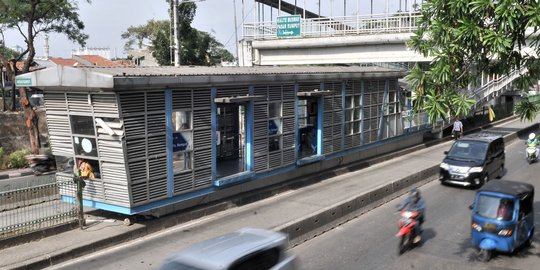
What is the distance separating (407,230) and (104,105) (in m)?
7.37

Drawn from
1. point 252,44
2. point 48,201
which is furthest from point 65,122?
point 252,44

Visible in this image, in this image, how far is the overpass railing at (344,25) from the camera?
107 feet

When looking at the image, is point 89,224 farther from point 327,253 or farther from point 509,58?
→ point 509,58

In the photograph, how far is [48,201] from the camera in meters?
11.4

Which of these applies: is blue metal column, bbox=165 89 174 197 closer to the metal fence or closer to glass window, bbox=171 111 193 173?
glass window, bbox=171 111 193 173

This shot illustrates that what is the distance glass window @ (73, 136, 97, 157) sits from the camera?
12.2 metres

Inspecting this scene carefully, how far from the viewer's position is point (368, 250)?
11.0 meters

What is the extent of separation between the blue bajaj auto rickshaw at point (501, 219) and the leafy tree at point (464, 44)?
301cm

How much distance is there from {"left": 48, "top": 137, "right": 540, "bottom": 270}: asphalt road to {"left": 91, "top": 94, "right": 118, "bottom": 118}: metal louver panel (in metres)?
3.03

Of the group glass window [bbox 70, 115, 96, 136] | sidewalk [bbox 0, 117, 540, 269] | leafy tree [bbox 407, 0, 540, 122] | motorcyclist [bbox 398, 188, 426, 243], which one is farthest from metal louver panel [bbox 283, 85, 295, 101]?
leafy tree [bbox 407, 0, 540, 122]

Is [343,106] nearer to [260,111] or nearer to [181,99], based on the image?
[260,111]

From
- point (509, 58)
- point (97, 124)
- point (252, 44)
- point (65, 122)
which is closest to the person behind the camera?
point (509, 58)

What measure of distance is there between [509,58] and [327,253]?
17.6 ft

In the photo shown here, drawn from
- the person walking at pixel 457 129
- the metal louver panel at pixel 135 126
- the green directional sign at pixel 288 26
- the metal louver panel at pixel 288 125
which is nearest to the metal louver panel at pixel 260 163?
the metal louver panel at pixel 288 125
